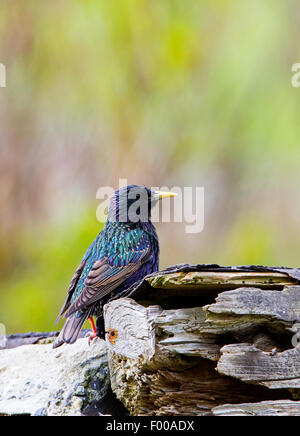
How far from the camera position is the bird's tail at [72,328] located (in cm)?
402

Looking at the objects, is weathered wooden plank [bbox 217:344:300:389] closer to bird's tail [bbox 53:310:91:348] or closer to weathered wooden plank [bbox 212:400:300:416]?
weathered wooden plank [bbox 212:400:300:416]

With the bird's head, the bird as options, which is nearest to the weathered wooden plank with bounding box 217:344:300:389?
the bird

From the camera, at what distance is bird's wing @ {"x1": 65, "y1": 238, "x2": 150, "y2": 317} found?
4164 mm

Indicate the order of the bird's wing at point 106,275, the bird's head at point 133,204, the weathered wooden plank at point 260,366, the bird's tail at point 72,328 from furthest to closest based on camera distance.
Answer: the bird's head at point 133,204 < the bird's wing at point 106,275 < the bird's tail at point 72,328 < the weathered wooden plank at point 260,366

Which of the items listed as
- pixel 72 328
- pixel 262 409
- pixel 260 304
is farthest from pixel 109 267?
pixel 262 409

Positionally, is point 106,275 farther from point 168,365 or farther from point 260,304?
point 260,304

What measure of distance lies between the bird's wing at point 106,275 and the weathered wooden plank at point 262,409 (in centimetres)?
151

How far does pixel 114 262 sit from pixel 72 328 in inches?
21.5

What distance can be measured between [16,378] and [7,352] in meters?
0.47

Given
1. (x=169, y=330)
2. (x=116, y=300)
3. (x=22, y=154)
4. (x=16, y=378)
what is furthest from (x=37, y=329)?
(x=169, y=330)

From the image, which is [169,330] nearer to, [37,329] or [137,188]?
[137,188]

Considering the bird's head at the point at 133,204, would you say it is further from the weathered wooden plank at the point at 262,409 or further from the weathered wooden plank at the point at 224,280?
the weathered wooden plank at the point at 262,409

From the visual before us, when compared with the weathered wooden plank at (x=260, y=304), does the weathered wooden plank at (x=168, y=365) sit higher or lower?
lower

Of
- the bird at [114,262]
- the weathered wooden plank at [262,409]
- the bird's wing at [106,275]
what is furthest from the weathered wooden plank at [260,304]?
the bird's wing at [106,275]
